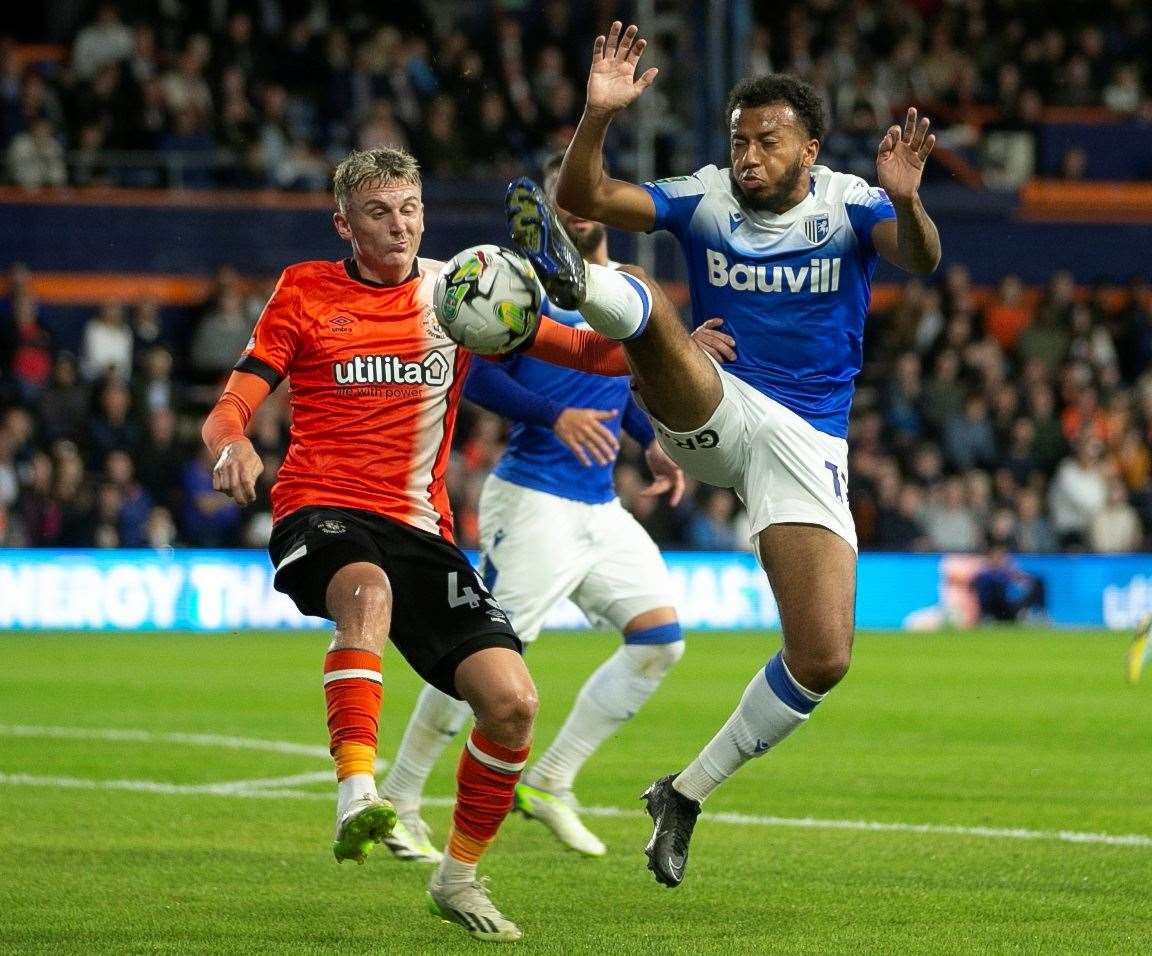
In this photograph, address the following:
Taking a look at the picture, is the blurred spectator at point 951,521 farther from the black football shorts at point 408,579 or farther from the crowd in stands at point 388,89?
the black football shorts at point 408,579

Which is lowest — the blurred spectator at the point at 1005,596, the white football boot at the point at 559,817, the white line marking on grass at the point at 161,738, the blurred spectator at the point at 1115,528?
the blurred spectator at the point at 1005,596

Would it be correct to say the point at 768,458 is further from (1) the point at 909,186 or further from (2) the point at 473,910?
(2) the point at 473,910

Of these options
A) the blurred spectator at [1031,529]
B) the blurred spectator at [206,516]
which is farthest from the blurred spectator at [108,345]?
the blurred spectator at [1031,529]

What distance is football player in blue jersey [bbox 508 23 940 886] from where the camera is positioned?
5863 mm

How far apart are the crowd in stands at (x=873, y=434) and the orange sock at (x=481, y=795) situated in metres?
10.6

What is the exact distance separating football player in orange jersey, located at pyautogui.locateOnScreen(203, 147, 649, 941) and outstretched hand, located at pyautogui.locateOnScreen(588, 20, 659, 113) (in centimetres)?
68

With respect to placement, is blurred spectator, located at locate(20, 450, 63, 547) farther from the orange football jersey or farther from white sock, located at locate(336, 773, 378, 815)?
white sock, located at locate(336, 773, 378, 815)

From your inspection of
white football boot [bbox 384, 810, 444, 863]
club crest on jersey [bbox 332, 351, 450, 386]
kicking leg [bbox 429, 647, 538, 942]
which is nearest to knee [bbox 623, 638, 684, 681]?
white football boot [bbox 384, 810, 444, 863]

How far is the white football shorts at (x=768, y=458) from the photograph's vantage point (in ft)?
20.0

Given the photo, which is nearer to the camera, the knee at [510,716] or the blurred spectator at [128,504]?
the knee at [510,716]

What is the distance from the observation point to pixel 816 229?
625cm

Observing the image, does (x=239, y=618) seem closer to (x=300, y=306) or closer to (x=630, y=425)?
(x=630, y=425)

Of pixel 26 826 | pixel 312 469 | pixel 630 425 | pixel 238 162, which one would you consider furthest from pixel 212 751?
pixel 238 162

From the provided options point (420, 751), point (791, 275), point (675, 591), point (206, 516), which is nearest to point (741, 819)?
point (420, 751)
